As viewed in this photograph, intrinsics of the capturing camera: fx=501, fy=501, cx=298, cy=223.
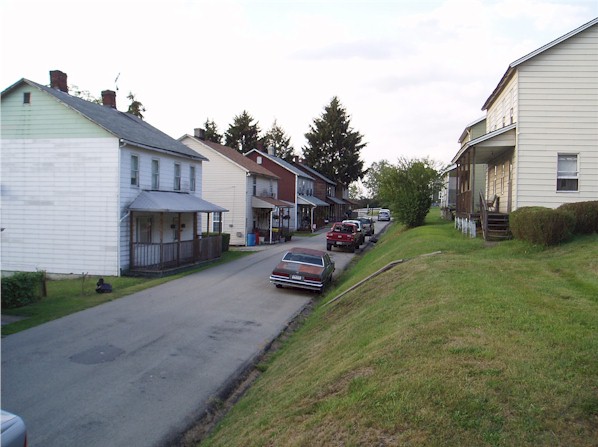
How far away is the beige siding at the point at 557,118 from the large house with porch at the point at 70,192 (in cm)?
1542

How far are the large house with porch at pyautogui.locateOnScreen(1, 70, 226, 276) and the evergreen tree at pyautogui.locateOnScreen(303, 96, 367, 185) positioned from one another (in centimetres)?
5854

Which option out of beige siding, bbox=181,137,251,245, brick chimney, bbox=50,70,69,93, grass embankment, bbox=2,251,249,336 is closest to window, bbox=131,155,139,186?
grass embankment, bbox=2,251,249,336

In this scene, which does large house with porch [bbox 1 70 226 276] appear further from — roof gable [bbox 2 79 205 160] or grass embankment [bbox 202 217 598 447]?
grass embankment [bbox 202 217 598 447]

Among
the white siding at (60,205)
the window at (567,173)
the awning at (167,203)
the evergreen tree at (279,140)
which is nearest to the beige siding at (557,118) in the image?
the window at (567,173)

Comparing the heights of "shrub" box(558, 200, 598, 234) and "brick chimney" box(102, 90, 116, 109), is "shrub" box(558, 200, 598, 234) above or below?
below

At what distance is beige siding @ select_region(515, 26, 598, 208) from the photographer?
1925cm

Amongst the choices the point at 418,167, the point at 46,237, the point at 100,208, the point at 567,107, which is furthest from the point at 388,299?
the point at 418,167

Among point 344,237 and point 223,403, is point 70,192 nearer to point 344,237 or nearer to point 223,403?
point 344,237

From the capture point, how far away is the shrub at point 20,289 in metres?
14.2

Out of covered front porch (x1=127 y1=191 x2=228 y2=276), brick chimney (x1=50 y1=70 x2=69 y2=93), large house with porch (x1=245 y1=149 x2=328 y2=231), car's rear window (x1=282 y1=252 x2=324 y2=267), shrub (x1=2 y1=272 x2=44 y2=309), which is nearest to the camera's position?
shrub (x1=2 y1=272 x2=44 y2=309)

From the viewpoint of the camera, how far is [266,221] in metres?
44.6

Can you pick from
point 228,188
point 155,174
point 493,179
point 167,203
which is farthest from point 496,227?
point 228,188

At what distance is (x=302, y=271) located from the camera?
18.3 metres

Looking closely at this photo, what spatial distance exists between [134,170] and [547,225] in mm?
17343
